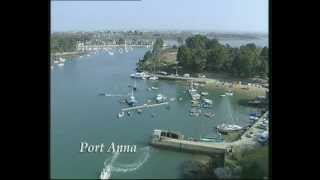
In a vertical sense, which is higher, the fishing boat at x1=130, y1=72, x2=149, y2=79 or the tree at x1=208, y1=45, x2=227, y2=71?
the tree at x1=208, y1=45, x2=227, y2=71

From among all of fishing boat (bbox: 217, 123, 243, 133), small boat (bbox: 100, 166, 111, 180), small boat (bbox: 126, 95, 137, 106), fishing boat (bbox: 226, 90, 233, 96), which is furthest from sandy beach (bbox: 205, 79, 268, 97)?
small boat (bbox: 100, 166, 111, 180)

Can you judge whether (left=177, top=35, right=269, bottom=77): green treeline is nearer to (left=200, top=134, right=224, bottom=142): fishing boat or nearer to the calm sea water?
the calm sea water

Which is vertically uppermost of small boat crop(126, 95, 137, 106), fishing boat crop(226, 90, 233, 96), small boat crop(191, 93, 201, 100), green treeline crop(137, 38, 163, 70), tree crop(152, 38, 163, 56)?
tree crop(152, 38, 163, 56)

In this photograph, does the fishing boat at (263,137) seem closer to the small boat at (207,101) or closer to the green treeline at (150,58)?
the small boat at (207,101)
